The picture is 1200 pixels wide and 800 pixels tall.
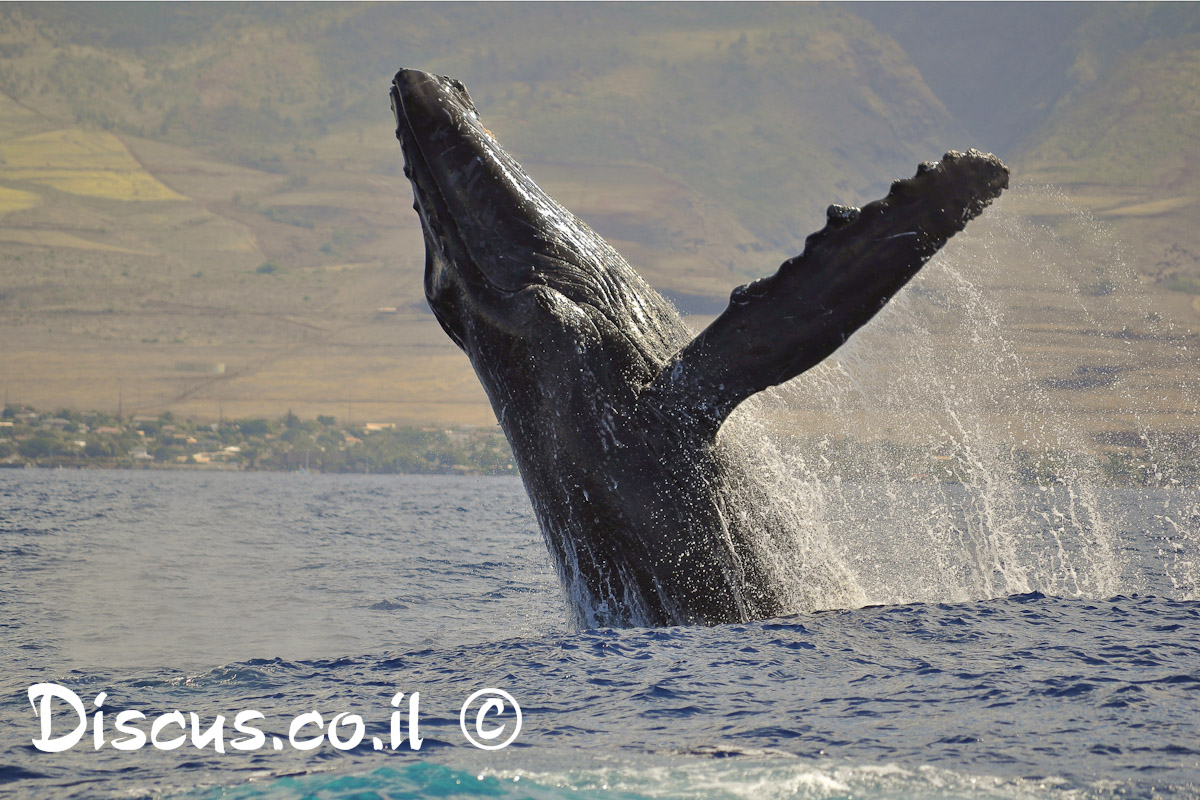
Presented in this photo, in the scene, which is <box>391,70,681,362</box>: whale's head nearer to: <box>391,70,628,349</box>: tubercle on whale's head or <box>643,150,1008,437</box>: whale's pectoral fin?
<box>391,70,628,349</box>: tubercle on whale's head

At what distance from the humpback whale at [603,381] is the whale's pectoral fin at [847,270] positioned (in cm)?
2

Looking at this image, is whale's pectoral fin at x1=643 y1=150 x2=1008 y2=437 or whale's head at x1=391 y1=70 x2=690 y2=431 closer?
whale's pectoral fin at x1=643 y1=150 x2=1008 y2=437

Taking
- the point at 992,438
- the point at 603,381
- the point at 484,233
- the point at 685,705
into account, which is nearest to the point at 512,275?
the point at 484,233

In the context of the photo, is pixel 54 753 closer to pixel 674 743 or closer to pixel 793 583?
pixel 674 743

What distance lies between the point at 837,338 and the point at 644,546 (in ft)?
5.19

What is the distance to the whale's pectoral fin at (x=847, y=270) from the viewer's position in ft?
16.5

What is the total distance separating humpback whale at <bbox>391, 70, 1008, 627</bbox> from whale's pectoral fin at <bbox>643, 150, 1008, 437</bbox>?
17 millimetres

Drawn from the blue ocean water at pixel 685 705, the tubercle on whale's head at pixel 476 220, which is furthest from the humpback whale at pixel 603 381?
the blue ocean water at pixel 685 705

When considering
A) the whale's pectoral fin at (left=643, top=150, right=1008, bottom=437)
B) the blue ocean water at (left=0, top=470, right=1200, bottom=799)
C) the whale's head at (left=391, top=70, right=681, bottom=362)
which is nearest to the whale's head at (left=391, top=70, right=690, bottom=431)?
the whale's head at (left=391, top=70, right=681, bottom=362)

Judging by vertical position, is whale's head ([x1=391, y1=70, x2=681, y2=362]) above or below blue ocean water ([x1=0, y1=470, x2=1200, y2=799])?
above

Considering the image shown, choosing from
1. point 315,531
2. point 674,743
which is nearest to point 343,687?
point 674,743

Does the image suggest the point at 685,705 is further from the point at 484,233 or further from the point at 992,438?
the point at 992,438

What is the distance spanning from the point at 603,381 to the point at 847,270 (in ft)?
4.72

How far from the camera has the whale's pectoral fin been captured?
16.5 ft
